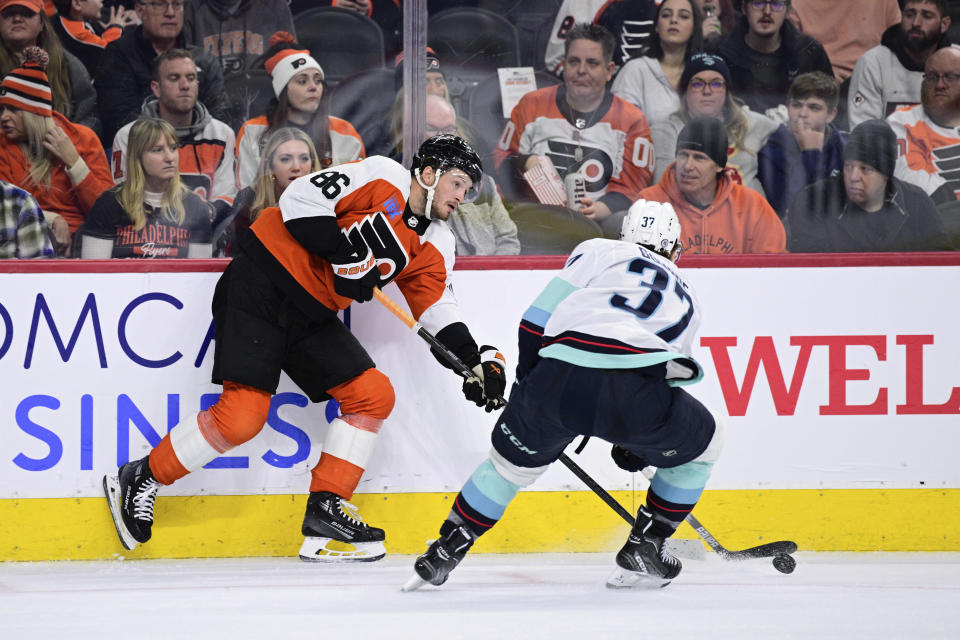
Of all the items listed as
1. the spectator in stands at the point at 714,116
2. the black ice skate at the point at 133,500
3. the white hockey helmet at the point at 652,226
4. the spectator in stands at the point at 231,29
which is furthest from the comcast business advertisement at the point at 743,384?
the spectator in stands at the point at 231,29

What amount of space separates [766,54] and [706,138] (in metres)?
0.39

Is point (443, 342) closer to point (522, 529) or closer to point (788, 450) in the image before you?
point (522, 529)

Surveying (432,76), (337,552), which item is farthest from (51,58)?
(337,552)

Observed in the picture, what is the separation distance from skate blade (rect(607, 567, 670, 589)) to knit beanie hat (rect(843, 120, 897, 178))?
1.87m

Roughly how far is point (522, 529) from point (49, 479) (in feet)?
4.25

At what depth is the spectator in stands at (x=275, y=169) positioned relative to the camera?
3.21 meters

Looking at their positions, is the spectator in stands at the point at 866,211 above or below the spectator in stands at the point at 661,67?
below

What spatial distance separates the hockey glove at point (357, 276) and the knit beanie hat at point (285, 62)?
1.20 m

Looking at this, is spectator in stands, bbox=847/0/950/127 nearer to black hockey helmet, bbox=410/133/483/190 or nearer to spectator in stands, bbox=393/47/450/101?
spectator in stands, bbox=393/47/450/101

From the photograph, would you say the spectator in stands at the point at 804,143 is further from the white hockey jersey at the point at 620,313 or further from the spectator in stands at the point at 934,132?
the white hockey jersey at the point at 620,313

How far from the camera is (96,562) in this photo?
2543 mm

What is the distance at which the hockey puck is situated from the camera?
93.6 inches

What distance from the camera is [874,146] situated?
3.38 metres

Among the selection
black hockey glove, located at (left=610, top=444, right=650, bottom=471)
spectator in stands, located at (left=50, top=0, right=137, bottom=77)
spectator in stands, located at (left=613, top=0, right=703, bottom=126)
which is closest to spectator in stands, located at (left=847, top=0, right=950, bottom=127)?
spectator in stands, located at (left=613, top=0, right=703, bottom=126)
